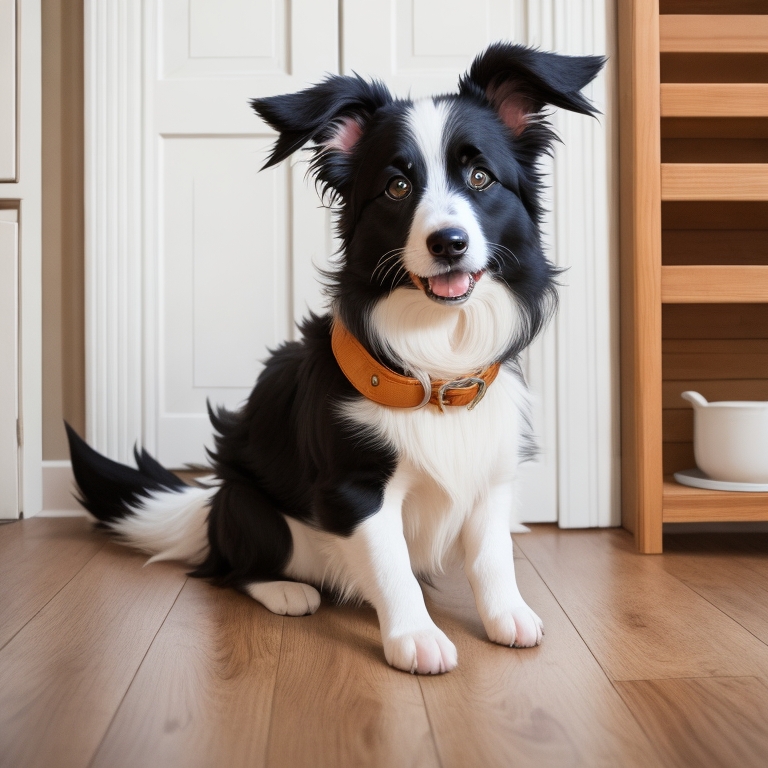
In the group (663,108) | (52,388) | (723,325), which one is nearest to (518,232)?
(663,108)

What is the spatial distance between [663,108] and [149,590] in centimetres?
163

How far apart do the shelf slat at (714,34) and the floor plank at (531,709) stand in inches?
59.6

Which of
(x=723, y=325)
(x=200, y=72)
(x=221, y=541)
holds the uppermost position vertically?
(x=200, y=72)

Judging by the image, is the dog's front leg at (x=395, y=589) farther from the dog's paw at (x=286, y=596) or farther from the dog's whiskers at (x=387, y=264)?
the dog's whiskers at (x=387, y=264)

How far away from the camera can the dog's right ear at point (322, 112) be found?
4.03 ft

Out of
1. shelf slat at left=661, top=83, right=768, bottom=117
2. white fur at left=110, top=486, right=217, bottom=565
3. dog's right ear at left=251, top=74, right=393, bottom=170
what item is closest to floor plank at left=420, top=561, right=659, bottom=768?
white fur at left=110, top=486, right=217, bottom=565

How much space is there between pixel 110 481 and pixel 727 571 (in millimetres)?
1475

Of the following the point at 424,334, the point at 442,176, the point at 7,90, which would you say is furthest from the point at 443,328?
the point at 7,90

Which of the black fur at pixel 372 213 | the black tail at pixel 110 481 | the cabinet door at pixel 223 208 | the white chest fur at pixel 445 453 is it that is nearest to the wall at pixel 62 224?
the cabinet door at pixel 223 208

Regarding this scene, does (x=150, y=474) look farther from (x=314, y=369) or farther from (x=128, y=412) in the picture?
(x=314, y=369)

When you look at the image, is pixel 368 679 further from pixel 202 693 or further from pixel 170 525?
pixel 170 525

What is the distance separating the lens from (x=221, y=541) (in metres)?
1.58

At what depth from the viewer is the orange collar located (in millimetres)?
1287

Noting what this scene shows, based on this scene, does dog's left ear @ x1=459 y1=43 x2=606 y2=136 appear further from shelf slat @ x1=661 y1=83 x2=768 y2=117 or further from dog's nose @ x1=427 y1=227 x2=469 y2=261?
shelf slat @ x1=661 y1=83 x2=768 y2=117
